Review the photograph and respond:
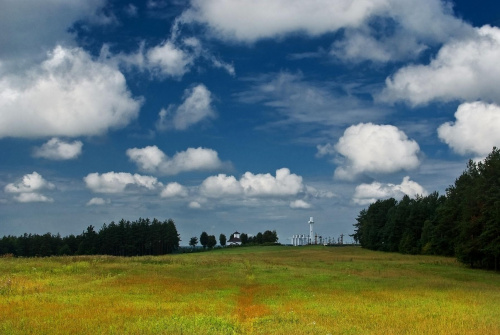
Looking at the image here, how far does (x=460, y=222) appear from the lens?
71438mm

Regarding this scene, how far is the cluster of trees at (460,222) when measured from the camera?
61781 millimetres

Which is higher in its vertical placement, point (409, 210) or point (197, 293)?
point (409, 210)

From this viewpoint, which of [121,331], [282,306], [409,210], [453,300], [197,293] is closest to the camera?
[121,331]

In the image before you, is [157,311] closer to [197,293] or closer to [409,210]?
[197,293]

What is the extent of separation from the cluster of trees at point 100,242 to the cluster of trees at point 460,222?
286 ft

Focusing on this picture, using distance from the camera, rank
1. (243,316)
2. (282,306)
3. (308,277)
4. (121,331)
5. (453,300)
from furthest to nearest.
A: (308,277) → (453,300) → (282,306) → (243,316) → (121,331)

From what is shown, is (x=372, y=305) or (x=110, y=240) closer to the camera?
(x=372, y=305)

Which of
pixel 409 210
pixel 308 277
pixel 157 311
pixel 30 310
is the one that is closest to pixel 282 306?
pixel 157 311

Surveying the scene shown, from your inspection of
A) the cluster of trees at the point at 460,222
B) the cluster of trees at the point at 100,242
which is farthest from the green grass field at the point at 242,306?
the cluster of trees at the point at 100,242

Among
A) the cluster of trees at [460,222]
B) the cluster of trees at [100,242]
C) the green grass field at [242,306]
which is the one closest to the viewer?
the green grass field at [242,306]

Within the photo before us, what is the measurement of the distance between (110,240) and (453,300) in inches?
5967

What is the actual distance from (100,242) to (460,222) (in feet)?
440

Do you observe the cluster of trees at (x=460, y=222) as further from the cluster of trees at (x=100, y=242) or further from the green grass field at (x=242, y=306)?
the cluster of trees at (x=100, y=242)

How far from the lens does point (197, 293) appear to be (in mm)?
36375
